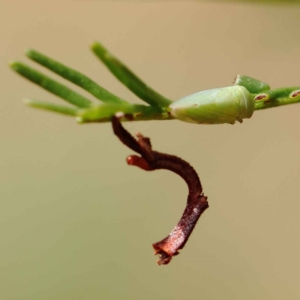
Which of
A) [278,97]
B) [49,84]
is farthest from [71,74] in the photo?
[278,97]

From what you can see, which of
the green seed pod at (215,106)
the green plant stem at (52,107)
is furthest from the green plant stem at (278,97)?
the green plant stem at (52,107)

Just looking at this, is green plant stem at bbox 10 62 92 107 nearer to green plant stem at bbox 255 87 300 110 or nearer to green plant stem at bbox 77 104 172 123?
green plant stem at bbox 77 104 172 123

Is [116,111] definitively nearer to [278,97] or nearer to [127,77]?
[127,77]

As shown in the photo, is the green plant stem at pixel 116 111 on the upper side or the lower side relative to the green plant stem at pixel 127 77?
lower

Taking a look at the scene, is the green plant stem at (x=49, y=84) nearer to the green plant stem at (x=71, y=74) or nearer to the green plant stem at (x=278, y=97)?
the green plant stem at (x=71, y=74)

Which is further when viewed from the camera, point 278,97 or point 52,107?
point 278,97

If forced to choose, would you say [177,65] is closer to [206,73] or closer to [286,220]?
[206,73]

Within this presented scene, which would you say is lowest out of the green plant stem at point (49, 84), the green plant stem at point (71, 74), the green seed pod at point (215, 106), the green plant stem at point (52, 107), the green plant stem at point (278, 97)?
the green plant stem at point (52, 107)
